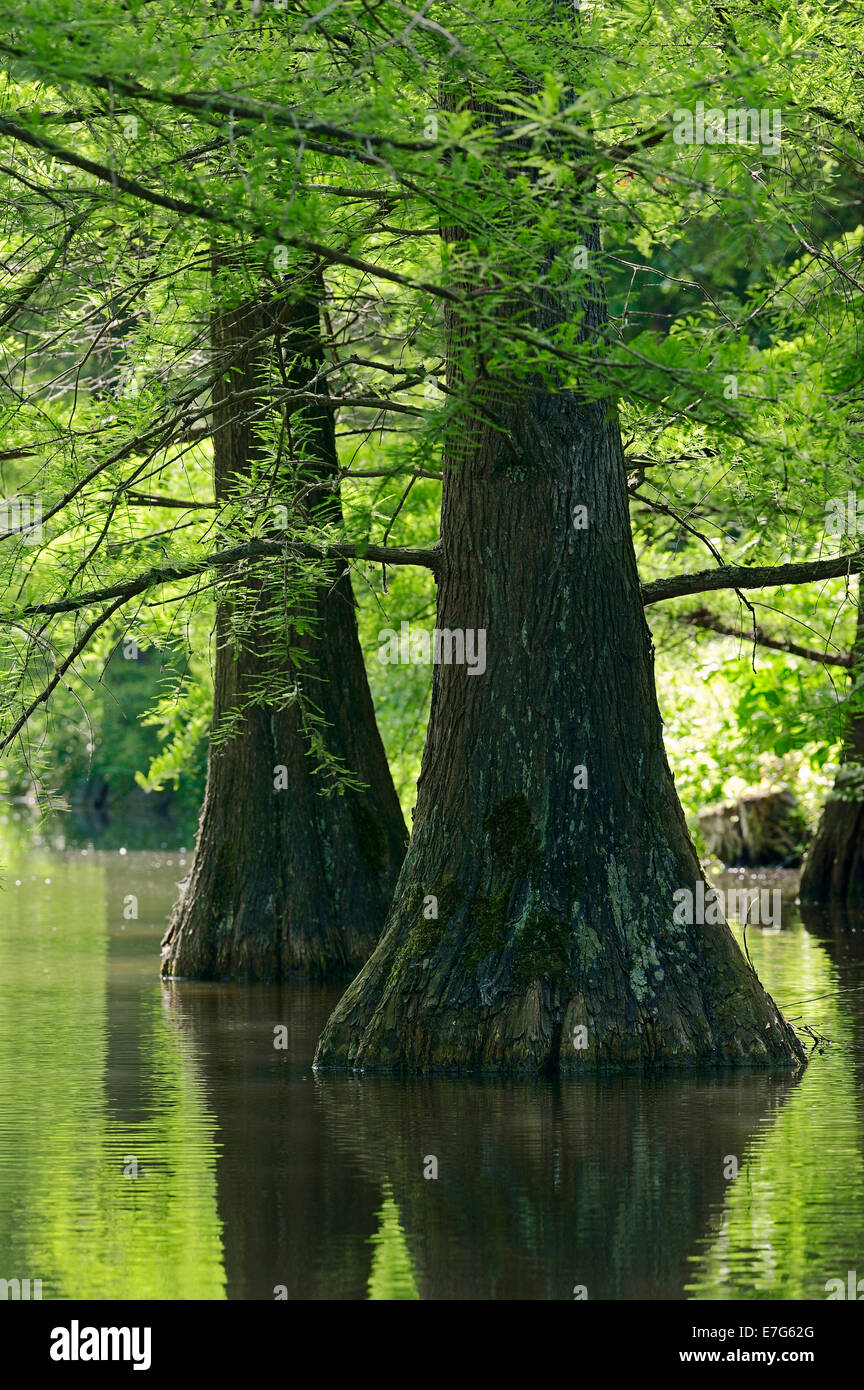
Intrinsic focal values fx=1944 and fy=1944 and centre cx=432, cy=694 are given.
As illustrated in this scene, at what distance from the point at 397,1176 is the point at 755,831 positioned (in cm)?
A: 2252

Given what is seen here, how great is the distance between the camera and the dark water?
23.6 ft

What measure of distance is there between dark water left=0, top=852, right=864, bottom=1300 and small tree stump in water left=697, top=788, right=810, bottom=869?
16.9 metres

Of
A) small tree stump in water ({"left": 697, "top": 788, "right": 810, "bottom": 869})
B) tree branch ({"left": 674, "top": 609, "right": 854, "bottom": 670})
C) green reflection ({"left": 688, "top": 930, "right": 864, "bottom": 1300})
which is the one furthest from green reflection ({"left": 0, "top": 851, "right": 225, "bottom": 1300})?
small tree stump in water ({"left": 697, "top": 788, "right": 810, "bottom": 869})

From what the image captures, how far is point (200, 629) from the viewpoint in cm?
2139

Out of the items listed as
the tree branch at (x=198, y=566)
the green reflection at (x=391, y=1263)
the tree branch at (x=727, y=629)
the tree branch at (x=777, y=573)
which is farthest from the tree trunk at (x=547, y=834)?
the tree branch at (x=727, y=629)

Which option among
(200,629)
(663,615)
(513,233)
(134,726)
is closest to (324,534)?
(513,233)

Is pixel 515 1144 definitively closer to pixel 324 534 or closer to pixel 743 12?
pixel 324 534

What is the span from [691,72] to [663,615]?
A: 15.0 meters

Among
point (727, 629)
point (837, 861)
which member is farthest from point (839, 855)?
point (727, 629)

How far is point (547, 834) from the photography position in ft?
36.9

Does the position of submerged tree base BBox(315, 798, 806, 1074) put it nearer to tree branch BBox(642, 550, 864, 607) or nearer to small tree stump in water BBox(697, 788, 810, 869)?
tree branch BBox(642, 550, 864, 607)

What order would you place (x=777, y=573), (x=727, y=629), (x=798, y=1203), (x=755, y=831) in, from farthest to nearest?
(x=755, y=831)
(x=727, y=629)
(x=777, y=573)
(x=798, y=1203)

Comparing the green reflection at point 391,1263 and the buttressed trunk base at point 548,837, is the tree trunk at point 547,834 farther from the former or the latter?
the green reflection at point 391,1263

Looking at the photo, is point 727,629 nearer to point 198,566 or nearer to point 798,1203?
point 198,566
